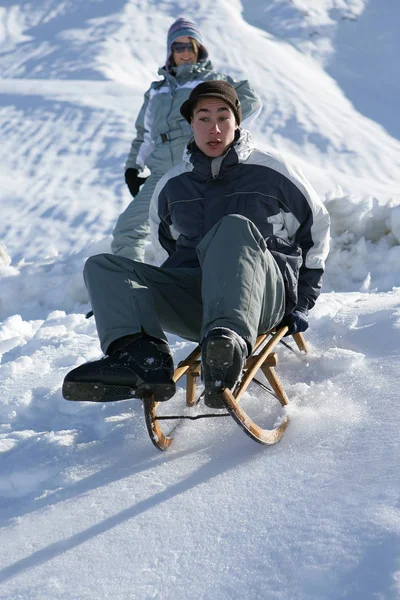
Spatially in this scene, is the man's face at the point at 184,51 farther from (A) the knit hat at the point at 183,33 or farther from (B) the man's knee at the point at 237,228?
(B) the man's knee at the point at 237,228

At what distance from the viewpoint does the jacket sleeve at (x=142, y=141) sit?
3971 millimetres

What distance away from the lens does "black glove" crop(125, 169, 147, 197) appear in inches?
165

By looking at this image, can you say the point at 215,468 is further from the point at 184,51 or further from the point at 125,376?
the point at 184,51

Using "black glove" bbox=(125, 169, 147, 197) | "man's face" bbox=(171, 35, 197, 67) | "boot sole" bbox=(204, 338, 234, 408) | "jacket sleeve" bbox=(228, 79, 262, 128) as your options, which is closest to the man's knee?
"boot sole" bbox=(204, 338, 234, 408)

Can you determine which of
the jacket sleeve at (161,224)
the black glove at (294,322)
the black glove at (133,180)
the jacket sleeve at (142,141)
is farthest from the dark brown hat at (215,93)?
the black glove at (133,180)

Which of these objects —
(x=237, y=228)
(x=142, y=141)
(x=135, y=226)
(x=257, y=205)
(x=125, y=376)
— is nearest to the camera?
(x=125, y=376)

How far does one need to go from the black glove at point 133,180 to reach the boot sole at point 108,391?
97.2 inches

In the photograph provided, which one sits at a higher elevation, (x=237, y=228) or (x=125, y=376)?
(x=237, y=228)

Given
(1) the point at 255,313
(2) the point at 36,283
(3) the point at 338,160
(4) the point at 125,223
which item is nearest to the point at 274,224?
(1) the point at 255,313

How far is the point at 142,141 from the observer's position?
406 centimetres

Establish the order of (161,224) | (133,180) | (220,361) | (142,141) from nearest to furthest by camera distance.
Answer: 1. (220,361)
2. (161,224)
3. (142,141)
4. (133,180)

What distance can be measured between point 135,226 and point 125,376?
7.07ft

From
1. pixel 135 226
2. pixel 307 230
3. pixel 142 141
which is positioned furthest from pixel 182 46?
pixel 307 230

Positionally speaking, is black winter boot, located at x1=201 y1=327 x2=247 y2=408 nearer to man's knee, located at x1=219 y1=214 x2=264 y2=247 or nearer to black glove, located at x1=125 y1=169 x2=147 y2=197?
man's knee, located at x1=219 y1=214 x2=264 y2=247
